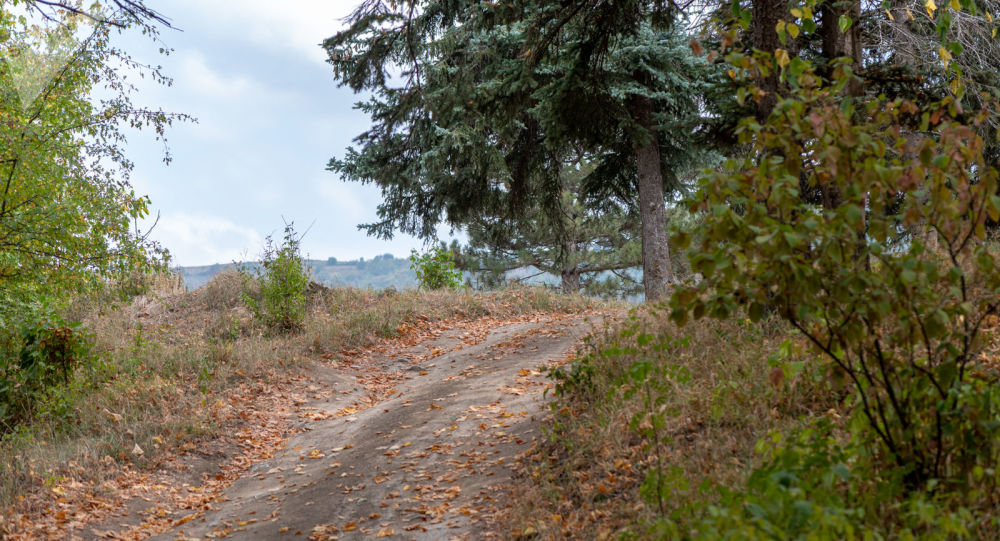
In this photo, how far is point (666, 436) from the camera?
5.12 m

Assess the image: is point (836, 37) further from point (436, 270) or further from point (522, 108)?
point (436, 270)

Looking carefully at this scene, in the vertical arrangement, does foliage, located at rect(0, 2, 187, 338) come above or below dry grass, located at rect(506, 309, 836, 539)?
above

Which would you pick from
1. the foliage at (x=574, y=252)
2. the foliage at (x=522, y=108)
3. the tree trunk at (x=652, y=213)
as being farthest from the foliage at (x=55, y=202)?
the foliage at (x=574, y=252)

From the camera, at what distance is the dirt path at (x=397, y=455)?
19.3ft

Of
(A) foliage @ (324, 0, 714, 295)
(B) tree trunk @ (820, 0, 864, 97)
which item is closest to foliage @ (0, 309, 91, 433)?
(A) foliage @ (324, 0, 714, 295)

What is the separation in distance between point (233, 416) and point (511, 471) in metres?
4.81

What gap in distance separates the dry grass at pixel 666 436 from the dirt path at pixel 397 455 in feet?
1.98

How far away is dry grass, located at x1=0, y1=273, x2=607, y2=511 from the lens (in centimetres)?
784

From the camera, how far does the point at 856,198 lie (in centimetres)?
305

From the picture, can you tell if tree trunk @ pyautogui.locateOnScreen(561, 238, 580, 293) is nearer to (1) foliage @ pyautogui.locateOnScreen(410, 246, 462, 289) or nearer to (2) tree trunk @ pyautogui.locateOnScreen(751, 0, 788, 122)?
(1) foliage @ pyautogui.locateOnScreen(410, 246, 462, 289)

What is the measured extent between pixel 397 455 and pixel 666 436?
335cm

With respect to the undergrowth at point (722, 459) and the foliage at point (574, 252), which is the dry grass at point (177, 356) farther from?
the foliage at point (574, 252)

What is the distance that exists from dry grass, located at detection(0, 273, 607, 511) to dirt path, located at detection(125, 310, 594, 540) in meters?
1.29

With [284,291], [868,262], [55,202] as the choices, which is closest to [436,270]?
[284,291]
